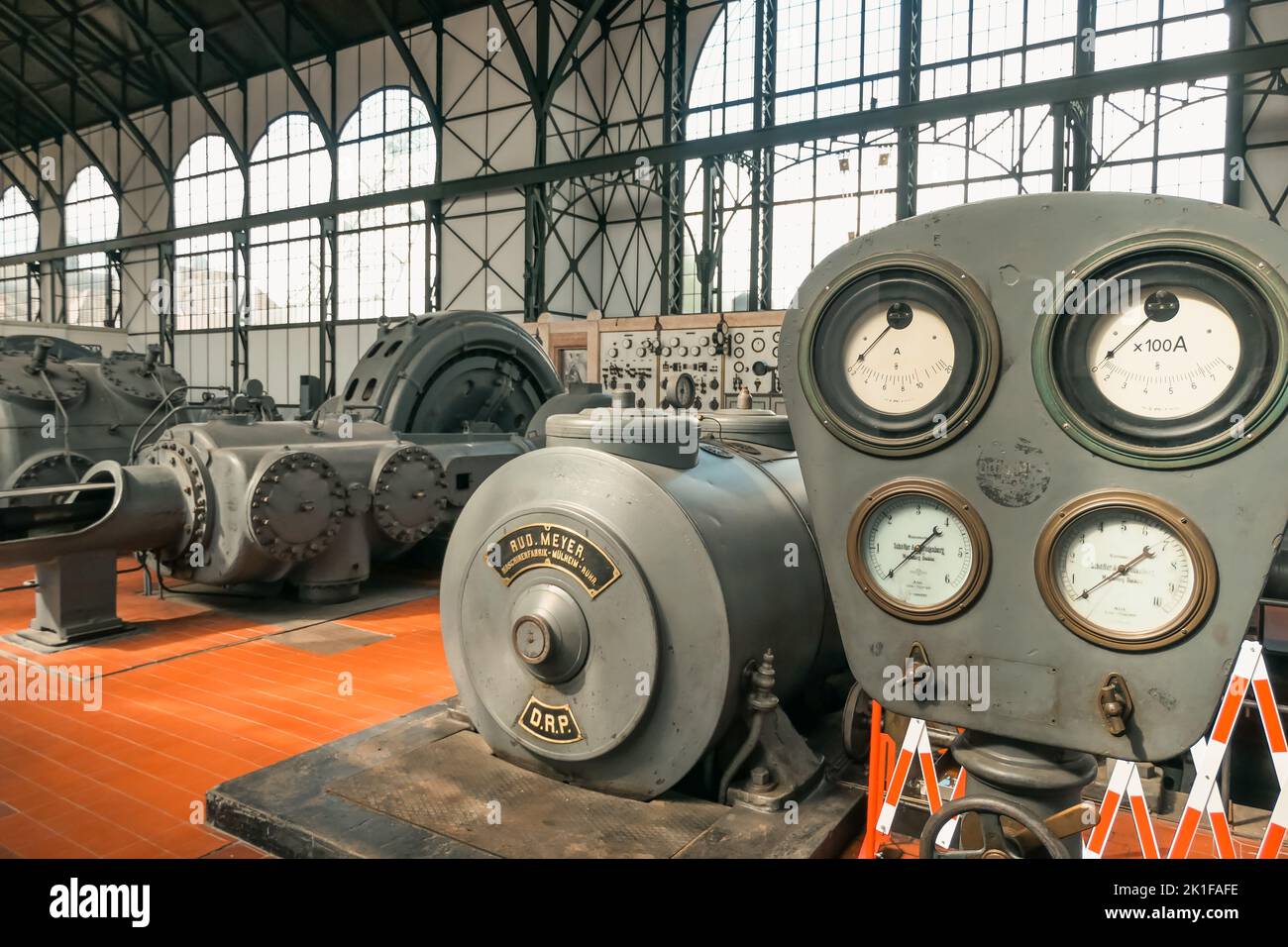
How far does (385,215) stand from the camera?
19.8 metres

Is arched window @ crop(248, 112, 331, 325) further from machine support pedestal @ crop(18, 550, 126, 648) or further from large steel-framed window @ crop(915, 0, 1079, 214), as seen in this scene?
machine support pedestal @ crop(18, 550, 126, 648)

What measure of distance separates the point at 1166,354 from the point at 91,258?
96.3ft

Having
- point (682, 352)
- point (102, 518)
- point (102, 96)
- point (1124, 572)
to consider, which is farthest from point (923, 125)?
point (102, 96)

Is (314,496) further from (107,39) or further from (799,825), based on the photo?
(107,39)

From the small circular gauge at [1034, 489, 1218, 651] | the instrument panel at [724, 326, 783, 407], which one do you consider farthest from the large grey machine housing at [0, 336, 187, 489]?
the small circular gauge at [1034, 489, 1218, 651]

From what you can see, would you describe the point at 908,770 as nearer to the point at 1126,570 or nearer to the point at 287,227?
the point at 1126,570

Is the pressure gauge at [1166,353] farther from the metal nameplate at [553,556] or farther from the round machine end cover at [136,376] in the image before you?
the round machine end cover at [136,376]

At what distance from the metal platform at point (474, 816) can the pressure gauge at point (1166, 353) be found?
1.72m

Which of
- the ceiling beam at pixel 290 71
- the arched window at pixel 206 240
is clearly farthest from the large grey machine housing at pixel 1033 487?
the arched window at pixel 206 240

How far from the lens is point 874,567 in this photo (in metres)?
2.23

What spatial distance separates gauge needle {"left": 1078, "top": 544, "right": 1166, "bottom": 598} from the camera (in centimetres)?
189

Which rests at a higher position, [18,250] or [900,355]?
[18,250]

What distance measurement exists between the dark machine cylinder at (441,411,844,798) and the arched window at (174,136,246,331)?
2101cm
